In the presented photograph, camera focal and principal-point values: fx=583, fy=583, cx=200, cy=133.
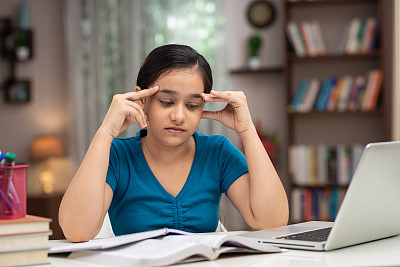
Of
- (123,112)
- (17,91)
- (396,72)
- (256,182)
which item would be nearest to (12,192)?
(123,112)

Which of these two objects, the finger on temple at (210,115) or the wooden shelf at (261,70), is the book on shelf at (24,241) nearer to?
the finger on temple at (210,115)

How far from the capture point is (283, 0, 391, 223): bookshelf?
13.9 ft

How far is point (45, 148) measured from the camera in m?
5.09

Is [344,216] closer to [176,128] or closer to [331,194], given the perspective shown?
[176,128]

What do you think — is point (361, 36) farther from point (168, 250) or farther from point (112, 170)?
point (168, 250)

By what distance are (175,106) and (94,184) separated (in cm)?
30

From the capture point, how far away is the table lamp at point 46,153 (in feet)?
16.4

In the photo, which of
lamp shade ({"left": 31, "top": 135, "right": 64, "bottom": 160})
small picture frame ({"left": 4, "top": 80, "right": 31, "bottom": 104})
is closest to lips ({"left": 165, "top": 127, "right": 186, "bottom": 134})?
lamp shade ({"left": 31, "top": 135, "right": 64, "bottom": 160})

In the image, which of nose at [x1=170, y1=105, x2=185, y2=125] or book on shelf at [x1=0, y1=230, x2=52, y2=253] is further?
nose at [x1=170, y1=105, x2=185, y2=125]

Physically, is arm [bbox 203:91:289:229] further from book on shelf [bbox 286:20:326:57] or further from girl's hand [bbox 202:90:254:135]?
book on shelf [bbox 286:20:326:57]

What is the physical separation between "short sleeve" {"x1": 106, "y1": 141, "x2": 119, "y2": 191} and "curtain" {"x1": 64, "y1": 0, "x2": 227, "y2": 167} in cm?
306

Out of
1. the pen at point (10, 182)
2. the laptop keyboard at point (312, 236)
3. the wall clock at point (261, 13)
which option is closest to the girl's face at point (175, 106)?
the laptop keyboard at point (312, 236)

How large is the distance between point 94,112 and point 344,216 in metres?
4.17

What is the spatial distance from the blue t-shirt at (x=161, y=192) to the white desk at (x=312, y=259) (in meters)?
0.49
